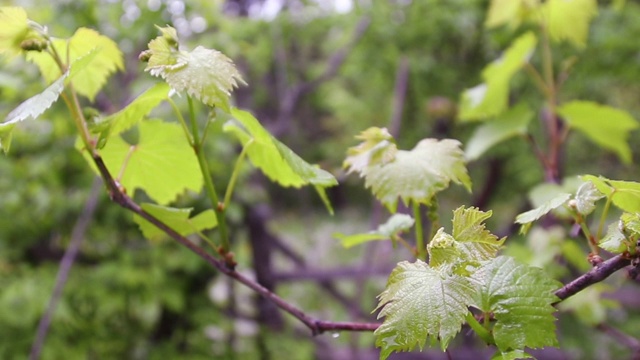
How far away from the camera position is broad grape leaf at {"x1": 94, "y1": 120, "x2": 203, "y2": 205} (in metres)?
0.52

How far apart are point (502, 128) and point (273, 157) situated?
544mm

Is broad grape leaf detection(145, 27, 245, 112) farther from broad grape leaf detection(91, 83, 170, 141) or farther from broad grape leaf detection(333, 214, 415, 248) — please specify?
broad grape leaf detection(333, 214, 415, 248)

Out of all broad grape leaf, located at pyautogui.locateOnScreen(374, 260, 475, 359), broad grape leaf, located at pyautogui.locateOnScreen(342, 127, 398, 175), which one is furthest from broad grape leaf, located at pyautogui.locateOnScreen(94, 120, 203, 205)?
broad grape leaf, located at pyautogui.locateOnScreen(374, 260, 475, 359)

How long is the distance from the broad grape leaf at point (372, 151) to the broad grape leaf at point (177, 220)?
13cm

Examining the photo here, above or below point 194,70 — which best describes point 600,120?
below

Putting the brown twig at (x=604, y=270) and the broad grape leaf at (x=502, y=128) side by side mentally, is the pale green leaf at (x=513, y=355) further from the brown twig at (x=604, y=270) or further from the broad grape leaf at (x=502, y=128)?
the broad grape leaf at (x=502, y=128)

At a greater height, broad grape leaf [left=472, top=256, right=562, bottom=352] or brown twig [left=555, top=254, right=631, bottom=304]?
brown twig [left=555, top=254, right=631, bottom=304]

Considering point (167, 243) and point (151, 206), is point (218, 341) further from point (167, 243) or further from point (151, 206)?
point (151, 206)

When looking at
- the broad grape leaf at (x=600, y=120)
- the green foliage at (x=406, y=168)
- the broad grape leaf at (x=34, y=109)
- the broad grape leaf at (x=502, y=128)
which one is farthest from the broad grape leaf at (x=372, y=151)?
the broad grape leaf at (x=600, y=120)

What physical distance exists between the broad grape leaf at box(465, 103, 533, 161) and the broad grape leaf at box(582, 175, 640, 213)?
0.50 meters

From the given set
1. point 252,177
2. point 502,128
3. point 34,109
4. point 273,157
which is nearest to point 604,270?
point 273,157

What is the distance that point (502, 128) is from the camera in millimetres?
932

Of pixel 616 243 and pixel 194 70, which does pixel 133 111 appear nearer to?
pixel 194 70

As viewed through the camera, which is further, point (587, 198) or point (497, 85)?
point (497, 85)
